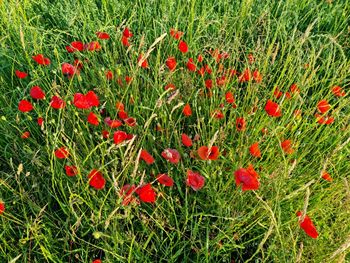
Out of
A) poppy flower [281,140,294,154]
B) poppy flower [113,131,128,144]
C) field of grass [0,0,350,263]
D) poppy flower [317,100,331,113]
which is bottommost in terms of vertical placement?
field of grass [0,0,350,263]

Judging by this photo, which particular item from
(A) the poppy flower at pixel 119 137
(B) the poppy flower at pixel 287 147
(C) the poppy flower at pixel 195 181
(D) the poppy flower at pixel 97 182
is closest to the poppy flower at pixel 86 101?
(A) the poppy flower at pixel 119 137

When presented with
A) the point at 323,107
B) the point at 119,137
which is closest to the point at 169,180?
the point at 119,137

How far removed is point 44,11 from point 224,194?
1.73 m

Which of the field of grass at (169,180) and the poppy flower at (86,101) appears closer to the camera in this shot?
A: the field of grass at (169,180)

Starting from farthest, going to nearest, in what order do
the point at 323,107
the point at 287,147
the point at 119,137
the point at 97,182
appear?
the point at 323,107 → the point at 287,147 → the point at 119,137 → the point at 97,182

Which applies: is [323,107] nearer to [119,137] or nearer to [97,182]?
[119,137]

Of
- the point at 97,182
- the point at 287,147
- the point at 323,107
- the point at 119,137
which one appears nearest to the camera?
the point at 97,182

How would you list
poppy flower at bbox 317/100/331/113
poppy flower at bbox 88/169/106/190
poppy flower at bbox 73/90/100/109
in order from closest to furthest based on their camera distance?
poppy flower at bbox 88/169/106/190 < poppy flower at bbox 73/90/100/109 < poppy flower at bbox 317/100/331/113

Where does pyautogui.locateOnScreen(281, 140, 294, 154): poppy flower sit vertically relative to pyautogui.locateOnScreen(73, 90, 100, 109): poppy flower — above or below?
below

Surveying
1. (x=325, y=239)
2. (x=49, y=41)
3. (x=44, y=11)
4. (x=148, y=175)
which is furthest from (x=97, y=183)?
(x=44, y=11)

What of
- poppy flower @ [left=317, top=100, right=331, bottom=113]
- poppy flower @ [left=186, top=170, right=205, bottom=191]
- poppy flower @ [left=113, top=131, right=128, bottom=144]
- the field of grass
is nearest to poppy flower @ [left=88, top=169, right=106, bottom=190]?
the field of grass

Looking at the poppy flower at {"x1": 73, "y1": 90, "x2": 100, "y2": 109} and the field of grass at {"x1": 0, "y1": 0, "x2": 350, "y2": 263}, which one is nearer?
the field of grass at {"x1": 0, "y1": 0, "x2": 350, "y2": 263}

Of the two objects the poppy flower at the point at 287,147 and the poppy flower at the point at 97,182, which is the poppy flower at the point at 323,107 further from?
the poppy flower at the point at 97,182

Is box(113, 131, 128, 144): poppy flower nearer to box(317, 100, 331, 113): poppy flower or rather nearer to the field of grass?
the field of grass
